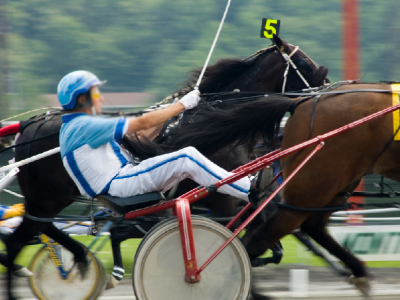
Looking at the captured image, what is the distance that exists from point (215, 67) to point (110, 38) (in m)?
1.12

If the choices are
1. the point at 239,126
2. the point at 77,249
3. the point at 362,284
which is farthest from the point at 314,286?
the point at 77,249

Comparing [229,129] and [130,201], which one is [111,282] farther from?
[229,129]

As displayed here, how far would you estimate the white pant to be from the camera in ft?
10.6

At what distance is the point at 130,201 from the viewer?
324 cm

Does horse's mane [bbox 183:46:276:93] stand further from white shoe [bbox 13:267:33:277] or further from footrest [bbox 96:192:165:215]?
white shoe [bbox 13:267:33:277]

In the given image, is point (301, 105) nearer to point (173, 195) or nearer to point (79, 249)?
point (173, 195)

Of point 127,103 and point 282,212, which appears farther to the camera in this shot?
point 127,103

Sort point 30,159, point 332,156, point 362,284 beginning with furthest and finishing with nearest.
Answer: point 30,159 < point 362,284 < point 332,156

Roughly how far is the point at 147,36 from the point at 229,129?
1.84 metres

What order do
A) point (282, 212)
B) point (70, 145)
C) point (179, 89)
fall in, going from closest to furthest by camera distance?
1. point (70, 145)
2. point (282, 212)
3. point (179, 89)

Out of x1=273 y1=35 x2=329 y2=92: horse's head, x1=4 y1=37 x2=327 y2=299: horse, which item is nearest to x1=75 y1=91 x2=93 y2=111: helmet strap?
x1=4 y1=37 x2=327 y2=299: horse

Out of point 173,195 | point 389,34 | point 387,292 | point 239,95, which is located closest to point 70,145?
point 173,195

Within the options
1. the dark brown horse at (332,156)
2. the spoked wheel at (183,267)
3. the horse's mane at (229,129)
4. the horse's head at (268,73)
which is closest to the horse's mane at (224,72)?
the horse's head at (268,73)

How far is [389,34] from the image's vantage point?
5.52 m
